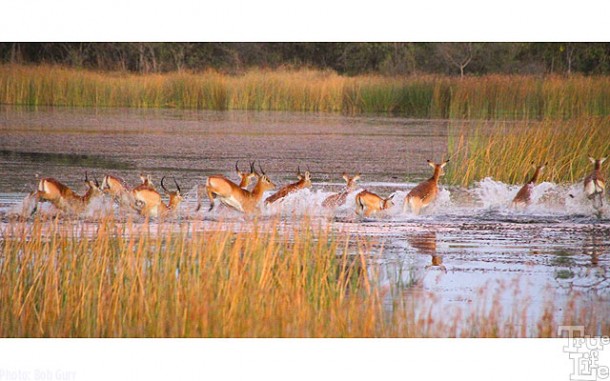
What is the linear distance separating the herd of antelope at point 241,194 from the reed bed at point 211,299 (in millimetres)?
1367

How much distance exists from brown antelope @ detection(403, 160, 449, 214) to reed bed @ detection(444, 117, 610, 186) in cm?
73

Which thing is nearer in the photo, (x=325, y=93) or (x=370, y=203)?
(x=370, y=203)

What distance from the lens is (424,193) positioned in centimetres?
911

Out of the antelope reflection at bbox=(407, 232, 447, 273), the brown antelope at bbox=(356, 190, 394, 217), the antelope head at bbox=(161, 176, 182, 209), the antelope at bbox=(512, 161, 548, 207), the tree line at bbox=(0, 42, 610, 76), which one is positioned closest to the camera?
the antelope reflection at bbox=(407, 232, 447, 273)

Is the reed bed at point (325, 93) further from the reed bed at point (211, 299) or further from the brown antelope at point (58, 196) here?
the reed bed at point (211, 299)

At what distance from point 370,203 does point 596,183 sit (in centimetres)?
199

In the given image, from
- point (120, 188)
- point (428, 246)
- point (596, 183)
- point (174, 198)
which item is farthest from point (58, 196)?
point (596, 183)

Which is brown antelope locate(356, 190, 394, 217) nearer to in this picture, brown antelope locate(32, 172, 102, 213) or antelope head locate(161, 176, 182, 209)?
antelope head locate(161, 176, 182, 209)

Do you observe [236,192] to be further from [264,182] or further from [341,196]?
[341,196]

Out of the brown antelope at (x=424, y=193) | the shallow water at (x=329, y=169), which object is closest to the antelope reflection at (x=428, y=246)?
the shallow water at (x=329, y=169)

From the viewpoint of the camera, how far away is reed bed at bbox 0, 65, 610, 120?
8984mm

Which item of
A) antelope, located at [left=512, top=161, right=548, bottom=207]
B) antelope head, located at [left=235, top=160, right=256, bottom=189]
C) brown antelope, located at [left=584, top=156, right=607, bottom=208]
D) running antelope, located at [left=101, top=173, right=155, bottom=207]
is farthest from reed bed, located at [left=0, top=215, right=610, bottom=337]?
antelope, located at [left=512, top=161, right=548, bottom=207]

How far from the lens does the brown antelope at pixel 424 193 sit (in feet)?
29.8
